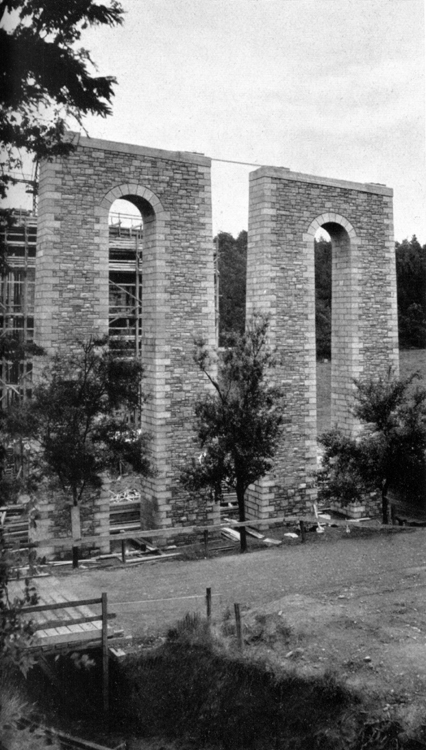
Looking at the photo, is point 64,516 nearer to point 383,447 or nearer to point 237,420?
point 237,420

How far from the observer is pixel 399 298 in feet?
143

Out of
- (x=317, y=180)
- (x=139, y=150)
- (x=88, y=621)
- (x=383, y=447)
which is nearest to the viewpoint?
(x=88, y=621)

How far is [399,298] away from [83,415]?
109ft

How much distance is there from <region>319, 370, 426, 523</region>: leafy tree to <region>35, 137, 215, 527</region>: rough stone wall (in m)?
3.41

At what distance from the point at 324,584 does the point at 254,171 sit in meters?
10.7

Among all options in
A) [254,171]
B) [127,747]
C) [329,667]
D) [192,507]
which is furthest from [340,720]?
[254,171]

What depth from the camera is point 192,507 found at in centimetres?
1742

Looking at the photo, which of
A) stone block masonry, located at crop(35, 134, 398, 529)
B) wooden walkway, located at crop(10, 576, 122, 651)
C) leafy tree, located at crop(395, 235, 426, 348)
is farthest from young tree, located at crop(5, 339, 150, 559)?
leafy tree, located at crop(395, 235, 426, 348)

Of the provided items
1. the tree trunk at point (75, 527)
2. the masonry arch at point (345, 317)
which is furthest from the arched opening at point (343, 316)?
the tree trunk at point (75, 527)

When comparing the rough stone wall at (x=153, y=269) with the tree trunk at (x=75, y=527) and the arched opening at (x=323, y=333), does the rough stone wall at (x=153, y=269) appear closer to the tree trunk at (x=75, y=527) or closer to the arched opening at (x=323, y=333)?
the tree trunk at (x=75, y=527)

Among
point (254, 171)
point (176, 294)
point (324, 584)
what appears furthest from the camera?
point (254, 171)

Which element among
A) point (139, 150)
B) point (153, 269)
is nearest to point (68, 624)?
point (153, 269)

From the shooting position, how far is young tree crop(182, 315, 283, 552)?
1529 centimetres

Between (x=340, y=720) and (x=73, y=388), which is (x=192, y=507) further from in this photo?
(x=340, y=720)
